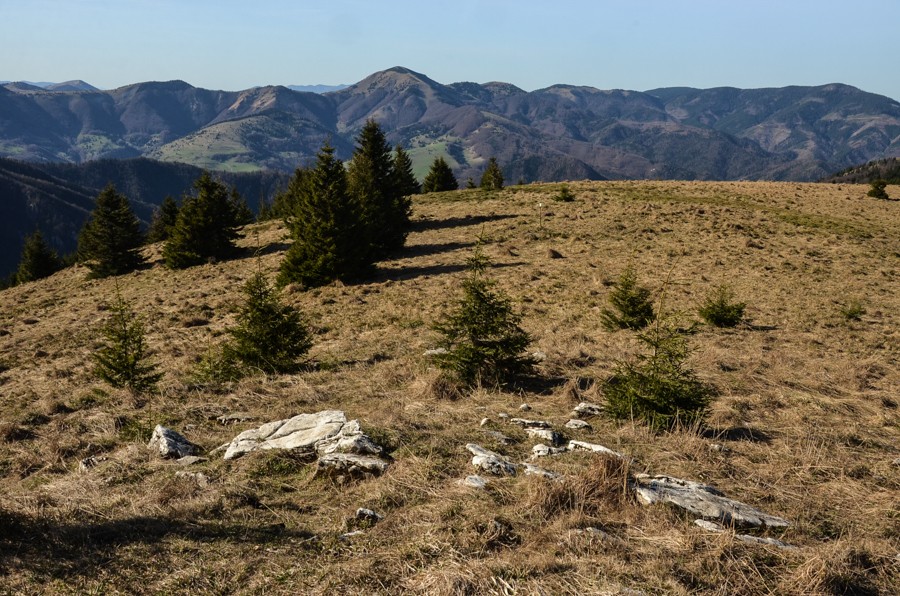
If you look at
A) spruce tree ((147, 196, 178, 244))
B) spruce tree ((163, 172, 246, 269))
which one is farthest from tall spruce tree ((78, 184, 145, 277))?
spruce tree ((147, 196, 178, 244))

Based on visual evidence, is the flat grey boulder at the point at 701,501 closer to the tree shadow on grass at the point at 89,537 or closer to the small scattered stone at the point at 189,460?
the tree shadow on grass at the point at 89,537

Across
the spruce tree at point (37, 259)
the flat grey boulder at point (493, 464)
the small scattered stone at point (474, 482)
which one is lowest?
the spruce tree at point (37, 259)

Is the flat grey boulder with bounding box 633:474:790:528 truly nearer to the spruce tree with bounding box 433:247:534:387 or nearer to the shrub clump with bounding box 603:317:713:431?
the shrub clump with bounding box 603:317:713:431

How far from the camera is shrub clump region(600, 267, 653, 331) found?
54.5 feet

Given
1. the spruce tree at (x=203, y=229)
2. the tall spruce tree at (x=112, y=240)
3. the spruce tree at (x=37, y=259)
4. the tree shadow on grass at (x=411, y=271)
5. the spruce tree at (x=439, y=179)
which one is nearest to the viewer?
the tree shadow on grass at (x=411, y=271)

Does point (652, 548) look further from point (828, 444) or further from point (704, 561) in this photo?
point (828, 444)

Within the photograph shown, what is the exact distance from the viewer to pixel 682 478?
636 centimetres

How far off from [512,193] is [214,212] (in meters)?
26.8

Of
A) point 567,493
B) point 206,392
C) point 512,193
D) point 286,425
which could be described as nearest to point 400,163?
point 512,193

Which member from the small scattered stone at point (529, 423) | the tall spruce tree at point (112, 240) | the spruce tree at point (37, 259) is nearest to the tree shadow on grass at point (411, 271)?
the small scattered stone at point (529, 423)

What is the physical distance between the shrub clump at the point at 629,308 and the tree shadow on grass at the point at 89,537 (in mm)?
13822

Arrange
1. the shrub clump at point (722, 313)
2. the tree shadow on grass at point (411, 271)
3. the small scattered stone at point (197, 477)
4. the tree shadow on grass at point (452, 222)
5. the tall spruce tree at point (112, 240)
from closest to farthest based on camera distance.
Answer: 1. the small scattered stone at point (197, 477)
2. the shrub clump at point (722, 313)
3. the tree shadow on grass at point (411, 271)
4. the tall spruce tree at point (112, 240)
5. the tree shadow on grass at point (452, 222)

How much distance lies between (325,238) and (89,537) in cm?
2138

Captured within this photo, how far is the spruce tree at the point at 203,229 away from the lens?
35375 millimetres
